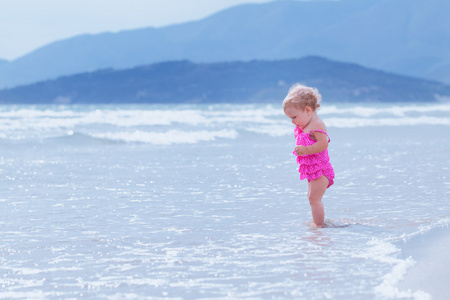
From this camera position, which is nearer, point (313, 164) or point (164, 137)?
point (313, 164)

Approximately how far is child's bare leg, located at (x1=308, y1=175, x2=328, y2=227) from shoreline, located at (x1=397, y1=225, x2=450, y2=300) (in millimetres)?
715

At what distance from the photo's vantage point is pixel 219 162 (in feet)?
30.5

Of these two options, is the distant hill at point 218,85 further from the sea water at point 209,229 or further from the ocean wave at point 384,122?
the sea water at point 209,229

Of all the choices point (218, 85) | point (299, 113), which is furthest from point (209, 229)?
point (218, 85)

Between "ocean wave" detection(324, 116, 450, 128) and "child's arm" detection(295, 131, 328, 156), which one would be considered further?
"ocean wave" detection(324, 116, 450, 128)

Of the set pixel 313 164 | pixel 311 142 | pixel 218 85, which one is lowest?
pixel 313 164

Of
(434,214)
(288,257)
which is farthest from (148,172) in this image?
(288,257)

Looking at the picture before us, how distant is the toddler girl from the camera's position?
457cm

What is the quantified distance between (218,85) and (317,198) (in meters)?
138

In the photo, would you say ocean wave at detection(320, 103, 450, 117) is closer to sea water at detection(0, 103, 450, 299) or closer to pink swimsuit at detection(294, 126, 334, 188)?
sea water at detection(0, 103, 450, 299)

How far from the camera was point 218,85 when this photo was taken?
142125 mm

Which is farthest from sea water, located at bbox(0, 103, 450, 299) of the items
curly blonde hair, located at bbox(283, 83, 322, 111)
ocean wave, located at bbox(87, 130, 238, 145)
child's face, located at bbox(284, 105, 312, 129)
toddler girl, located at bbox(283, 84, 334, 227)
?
ocean wave, located at bbox(87, 130, 238, 145)

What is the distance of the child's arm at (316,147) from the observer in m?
4.56

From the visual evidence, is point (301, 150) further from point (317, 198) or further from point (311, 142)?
point (317, 198)
